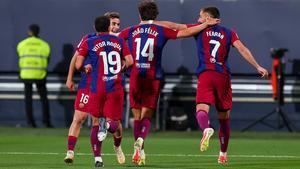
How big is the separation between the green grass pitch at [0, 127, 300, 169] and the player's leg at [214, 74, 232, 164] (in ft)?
1.07

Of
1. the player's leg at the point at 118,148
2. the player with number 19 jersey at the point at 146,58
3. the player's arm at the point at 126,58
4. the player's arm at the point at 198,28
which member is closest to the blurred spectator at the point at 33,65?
the player with number 19 jersey at the point at 146,58

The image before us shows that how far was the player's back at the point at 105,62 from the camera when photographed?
16.5m

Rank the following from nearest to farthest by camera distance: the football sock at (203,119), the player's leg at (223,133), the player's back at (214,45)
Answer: the football sock at (203,119), the player's back at (214,45), the player's leg at (223,133)

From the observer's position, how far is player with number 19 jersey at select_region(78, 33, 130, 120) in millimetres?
16516

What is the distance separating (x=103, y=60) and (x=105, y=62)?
0.13ft

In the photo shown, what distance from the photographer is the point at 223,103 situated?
692 inches

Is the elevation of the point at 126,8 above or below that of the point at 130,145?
above

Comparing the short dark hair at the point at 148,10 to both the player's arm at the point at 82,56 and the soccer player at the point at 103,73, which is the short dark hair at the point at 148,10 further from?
the player's arm at the point at 82,56

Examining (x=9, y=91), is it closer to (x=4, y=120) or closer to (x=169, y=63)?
(x=4, y=120)

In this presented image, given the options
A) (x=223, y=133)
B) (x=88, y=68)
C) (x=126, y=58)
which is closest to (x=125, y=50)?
(x=126, y=58)

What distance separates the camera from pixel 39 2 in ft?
98.6

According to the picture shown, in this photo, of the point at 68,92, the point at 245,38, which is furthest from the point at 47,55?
the point at 245,38

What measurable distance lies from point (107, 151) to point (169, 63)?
862 centimetres

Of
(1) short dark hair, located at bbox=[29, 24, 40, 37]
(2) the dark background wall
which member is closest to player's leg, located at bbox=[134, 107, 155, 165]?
(2) the dark background wall
